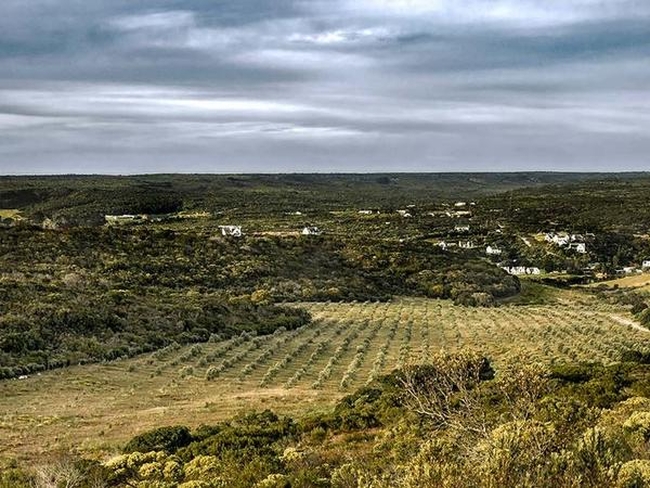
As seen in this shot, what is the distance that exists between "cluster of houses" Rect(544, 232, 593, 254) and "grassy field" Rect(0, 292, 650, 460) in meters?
41.1

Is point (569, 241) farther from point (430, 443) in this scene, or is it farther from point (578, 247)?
point (430, 443)

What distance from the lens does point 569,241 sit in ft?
251

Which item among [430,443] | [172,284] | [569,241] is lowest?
[569,241]

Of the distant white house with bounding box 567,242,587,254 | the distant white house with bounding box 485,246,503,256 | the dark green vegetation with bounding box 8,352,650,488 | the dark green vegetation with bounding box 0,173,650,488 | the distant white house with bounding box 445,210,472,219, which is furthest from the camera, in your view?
the distant white house with bounding box 445,210,472,219

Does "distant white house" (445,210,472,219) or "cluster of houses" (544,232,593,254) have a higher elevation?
"distant white house" (445,210,472,219)

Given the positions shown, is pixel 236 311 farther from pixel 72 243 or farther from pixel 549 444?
pixel 549 444

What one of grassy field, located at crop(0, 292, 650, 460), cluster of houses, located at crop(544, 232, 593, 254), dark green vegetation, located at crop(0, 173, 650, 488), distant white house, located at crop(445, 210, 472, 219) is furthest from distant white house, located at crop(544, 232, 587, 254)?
grassy field, located at crop(0, 292, 650, 460)

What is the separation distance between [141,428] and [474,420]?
23.3 feet

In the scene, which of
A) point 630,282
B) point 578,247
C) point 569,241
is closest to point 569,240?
point 569,241

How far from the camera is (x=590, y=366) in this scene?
1778 cm

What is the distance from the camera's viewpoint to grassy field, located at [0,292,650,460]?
46.4 ft

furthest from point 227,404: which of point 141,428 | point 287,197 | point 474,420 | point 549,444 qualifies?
point 287,197

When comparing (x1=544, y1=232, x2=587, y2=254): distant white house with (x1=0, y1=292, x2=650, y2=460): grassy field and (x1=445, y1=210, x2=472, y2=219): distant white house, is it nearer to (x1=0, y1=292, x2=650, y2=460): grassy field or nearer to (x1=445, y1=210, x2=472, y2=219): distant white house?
(x1=445, y1=210, x2=472, y2=219): distant white house

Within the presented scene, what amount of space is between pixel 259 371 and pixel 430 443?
14.0 m
